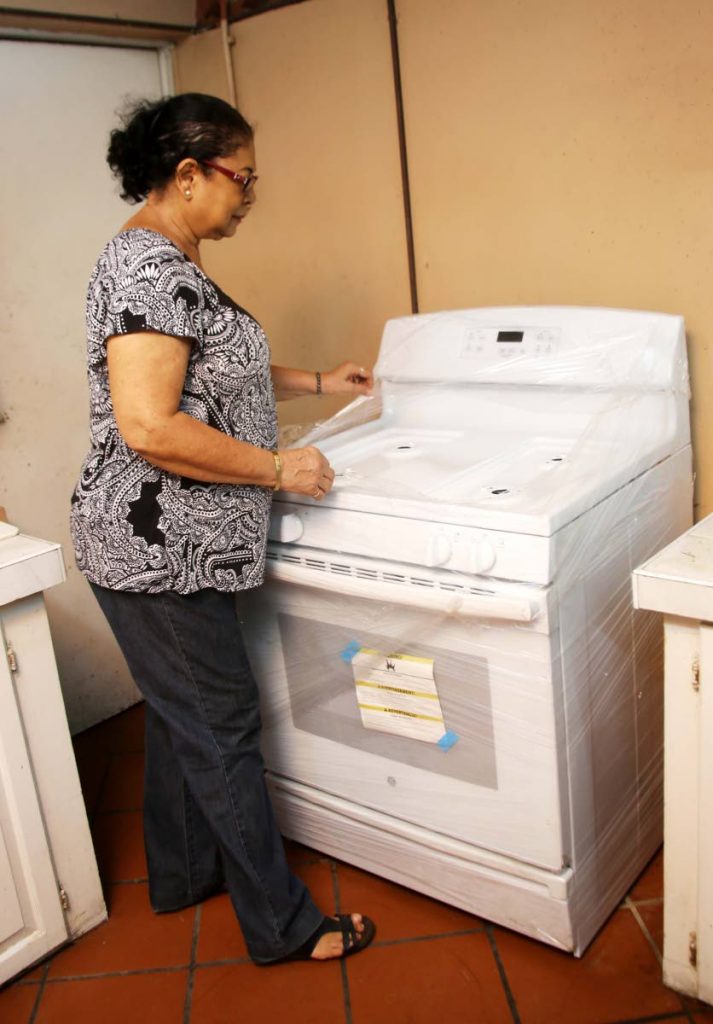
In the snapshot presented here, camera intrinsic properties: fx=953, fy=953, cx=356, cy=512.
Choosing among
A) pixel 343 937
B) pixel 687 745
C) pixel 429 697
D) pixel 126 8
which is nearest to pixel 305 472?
pixel 429 697

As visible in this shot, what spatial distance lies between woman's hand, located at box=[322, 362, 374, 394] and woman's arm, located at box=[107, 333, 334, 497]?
554mm

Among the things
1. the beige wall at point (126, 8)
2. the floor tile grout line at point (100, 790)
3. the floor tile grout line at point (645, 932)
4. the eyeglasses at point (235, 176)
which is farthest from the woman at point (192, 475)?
the beige wall at point (126, 8)

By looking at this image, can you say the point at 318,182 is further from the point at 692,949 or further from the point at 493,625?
the point at 692,949

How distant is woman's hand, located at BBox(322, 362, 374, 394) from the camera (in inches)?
77.7

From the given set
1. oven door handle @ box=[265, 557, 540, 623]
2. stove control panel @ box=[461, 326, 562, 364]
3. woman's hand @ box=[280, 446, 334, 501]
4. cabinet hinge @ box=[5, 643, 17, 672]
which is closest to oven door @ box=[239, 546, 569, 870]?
oven door handle @ box=[265, 557, 540, 623]

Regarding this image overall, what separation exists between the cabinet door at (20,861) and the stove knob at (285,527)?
50 centimetres

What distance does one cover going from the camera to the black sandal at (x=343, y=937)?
171cm

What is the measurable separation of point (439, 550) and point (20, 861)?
37.0 inches

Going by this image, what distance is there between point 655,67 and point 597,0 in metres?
→ 0.18

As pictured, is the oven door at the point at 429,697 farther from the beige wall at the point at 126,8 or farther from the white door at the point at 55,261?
the beige wall at the point at 126,8

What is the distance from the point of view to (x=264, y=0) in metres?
2.31

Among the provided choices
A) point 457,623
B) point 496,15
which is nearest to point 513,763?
point 457,623

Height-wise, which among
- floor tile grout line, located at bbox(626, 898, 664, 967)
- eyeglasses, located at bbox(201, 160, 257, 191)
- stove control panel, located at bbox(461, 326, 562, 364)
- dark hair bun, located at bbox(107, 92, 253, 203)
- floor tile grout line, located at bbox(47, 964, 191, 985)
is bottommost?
floor tile grout line, located at bbox(47, 964, 191, 985)

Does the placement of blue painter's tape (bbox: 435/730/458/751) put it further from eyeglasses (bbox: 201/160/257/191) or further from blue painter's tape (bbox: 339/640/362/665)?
eyeglasses (bbox: 201/160/257/191)
